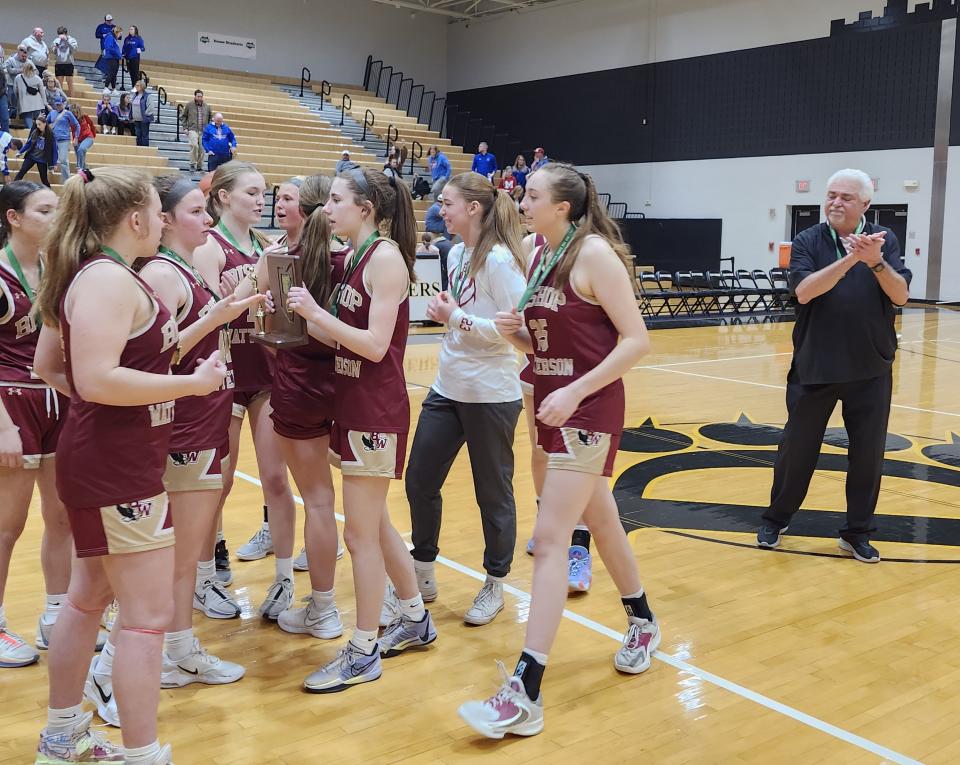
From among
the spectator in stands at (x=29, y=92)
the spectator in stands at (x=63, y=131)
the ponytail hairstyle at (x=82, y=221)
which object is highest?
the spectator in stands at (x=29, y=92)

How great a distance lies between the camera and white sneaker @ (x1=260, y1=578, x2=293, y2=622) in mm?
3873

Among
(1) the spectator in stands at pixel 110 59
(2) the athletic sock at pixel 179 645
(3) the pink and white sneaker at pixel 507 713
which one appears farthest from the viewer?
(1) the spectator in stands at pixel 110 59

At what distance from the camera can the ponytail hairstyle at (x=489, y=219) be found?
3783 mm

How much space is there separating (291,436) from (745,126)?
67.6 feet

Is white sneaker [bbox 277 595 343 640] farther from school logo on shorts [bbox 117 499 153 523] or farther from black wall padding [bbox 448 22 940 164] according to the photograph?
black wall padding [bbox 448 22 940 164]

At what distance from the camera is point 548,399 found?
299 cm

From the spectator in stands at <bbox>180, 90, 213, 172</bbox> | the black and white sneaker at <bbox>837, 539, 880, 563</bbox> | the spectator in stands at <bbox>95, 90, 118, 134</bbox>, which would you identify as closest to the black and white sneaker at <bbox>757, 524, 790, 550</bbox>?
the black and white sneaker at <bbox>837, 539, 880, 563</bbox>

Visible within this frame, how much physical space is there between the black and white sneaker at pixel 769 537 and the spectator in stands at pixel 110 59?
17488mm

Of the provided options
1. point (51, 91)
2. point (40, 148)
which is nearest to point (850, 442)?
point (40, 148)

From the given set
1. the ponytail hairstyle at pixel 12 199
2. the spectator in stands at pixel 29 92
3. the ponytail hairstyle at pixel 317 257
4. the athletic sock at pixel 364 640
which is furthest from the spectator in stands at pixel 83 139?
the athletic sock at pixel 364 640

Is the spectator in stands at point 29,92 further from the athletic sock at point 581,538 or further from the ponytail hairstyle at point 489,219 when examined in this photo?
the athletic sock at point 581,538

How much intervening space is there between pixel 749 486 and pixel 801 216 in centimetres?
1683

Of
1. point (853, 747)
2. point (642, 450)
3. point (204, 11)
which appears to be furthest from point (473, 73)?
point (853, 747)

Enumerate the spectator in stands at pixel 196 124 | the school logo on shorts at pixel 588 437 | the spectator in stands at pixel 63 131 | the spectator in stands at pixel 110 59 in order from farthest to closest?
the spectator in stands at pixel 110 59, the spectator in stands at pixel 196 124, the spectator in stands at pixel 63 131, the school logo on shorts at pixel 588 437
